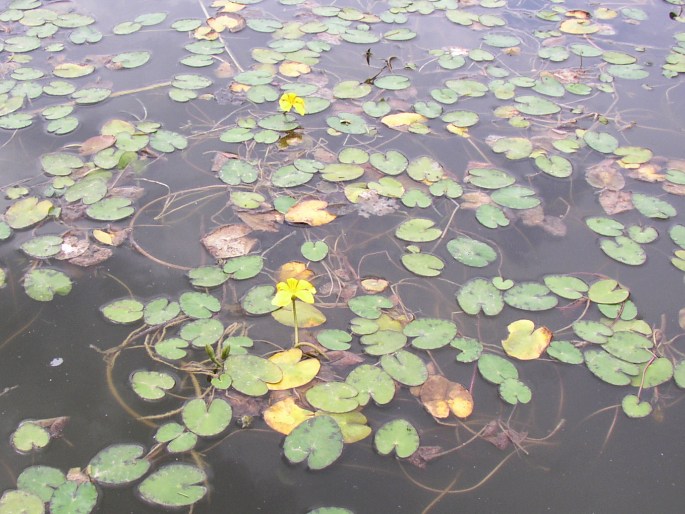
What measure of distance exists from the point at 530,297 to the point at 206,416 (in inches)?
54.5

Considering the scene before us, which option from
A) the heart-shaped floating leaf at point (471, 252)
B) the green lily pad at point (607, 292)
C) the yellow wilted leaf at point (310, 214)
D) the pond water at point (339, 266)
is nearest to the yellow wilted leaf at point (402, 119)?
the pond water at point (339, 266)

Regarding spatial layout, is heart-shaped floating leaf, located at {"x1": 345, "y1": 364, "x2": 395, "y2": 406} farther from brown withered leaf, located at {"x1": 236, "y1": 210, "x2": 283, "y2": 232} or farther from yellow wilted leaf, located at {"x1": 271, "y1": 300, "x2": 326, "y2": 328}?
brown withered leaf, located at {"x1": 236, "y1": 210, "x2": 283, "y2": 232}

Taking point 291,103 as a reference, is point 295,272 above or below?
below

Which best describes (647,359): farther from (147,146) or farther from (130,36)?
(130,36)

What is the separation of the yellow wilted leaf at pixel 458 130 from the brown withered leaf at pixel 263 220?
1.16m

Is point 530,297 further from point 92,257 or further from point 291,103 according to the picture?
point 92,257

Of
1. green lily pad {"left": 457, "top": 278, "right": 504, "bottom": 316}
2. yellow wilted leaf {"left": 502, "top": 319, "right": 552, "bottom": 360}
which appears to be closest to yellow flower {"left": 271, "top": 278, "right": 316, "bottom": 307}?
green lily pad {"left": 457, "top": 278, "right": 504, "bottom": 316}

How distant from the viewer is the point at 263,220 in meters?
3.04

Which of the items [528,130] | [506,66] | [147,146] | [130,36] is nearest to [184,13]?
[130,36]

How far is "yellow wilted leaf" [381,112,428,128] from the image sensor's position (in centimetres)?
364

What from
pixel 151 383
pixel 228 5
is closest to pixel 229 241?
pixel 151 383

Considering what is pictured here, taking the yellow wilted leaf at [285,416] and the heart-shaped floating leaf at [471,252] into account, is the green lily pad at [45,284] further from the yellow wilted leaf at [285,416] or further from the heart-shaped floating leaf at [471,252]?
the heart-shaped floating leaf at [471,252]

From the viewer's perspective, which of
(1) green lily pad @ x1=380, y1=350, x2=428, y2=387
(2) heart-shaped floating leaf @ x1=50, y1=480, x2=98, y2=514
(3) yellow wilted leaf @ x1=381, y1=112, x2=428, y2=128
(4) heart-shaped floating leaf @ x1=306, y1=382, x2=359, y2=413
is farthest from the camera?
(3) yellow wilted leaf @ x1=381, y1=112, x2=428, y2=128

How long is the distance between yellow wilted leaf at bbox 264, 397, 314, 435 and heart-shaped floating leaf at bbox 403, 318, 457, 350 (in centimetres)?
52
